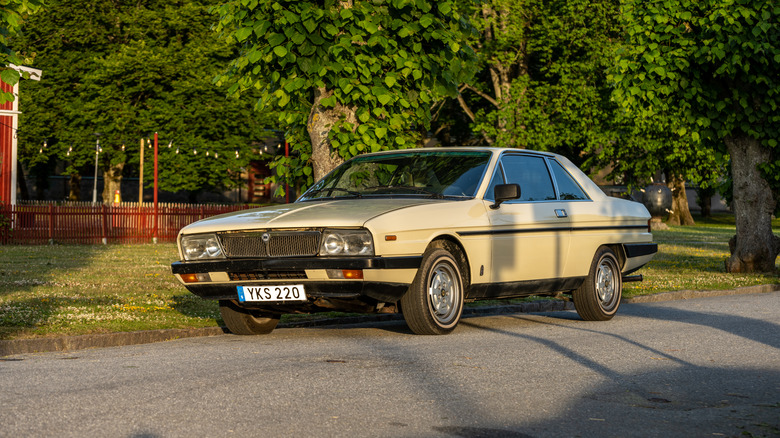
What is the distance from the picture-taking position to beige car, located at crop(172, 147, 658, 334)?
29.0 feet

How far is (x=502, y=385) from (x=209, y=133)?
45.7 meters

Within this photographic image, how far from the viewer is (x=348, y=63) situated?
43.4ft

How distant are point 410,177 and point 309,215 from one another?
5.34ft

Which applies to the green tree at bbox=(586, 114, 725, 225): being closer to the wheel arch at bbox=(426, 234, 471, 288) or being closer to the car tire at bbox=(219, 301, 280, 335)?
the wheel arch at bbox=(426, 234, 471, 288)

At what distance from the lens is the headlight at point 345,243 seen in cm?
879

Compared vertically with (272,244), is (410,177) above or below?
above

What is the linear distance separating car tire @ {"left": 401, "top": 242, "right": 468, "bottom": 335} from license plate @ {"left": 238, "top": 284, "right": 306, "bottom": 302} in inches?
39.1

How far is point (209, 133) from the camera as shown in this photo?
51.2 metres

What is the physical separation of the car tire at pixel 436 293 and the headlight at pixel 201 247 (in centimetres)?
170

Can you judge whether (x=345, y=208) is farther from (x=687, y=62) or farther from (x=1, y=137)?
(x=1, y=137)

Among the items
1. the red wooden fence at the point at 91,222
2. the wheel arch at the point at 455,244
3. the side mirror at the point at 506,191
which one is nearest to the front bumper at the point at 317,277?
the wheel arch at the point at 455,244

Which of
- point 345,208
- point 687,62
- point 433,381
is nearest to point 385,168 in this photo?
point 345,208

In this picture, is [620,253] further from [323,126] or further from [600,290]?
[323,126]

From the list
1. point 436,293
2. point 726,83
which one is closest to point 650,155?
point 726,83
